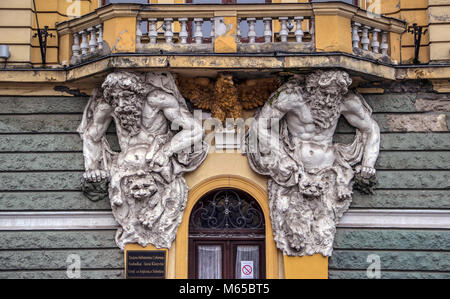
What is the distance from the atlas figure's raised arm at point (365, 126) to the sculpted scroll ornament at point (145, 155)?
7.16ft

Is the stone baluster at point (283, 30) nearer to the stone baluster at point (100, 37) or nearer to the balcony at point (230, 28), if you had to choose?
the balcony at point (230, 28)

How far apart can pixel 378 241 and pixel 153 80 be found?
13.1ft

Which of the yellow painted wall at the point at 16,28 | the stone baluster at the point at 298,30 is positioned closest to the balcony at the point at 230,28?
the stone baluster at the point at 298,30

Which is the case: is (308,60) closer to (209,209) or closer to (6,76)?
(209,209)

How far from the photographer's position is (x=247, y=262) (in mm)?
9930

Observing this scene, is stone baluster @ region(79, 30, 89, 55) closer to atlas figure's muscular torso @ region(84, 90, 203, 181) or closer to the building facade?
the building facade

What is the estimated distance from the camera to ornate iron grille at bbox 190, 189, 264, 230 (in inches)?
393

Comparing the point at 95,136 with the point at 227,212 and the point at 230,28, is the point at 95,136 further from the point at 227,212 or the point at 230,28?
the point at 230,28

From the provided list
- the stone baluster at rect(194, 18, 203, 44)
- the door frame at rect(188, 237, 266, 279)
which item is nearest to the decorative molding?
the door frame at rect(188, 237, 266, 279)

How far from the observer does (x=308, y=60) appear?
30.7ft

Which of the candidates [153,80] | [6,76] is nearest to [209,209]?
[153,80]

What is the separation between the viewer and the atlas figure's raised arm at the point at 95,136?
9.80 m

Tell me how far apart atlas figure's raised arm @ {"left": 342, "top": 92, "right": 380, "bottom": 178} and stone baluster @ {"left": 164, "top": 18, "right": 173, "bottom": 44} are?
2706mm

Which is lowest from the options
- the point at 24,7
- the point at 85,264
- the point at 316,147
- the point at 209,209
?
the point at 85,264
